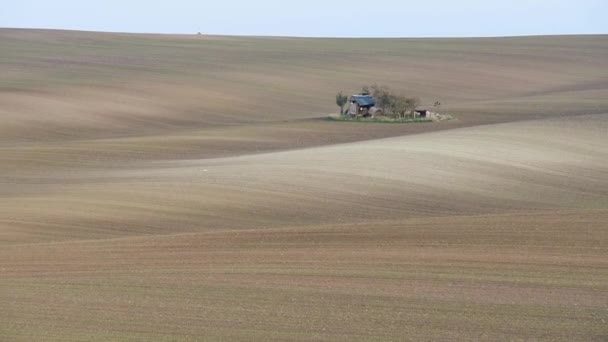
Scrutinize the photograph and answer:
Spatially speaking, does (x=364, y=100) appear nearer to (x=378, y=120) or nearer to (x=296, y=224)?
(x=378, y=120)

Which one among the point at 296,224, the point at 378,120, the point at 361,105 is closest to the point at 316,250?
the point at 296,224

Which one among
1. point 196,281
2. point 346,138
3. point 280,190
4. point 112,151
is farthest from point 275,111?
point 196,281

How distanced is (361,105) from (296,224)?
110 feet

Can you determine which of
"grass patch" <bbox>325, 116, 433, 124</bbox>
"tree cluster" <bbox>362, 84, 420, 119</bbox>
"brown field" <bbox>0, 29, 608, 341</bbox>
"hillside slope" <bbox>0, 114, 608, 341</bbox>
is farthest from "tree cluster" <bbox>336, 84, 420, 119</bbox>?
"hillside slope" <bbox>0, 114, 608, 341</bbox>

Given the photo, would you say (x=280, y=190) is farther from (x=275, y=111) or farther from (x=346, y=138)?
(x=275, y=111)

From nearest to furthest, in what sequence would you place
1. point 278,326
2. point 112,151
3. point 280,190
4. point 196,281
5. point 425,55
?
point 278,326 < point 196,281 < point 280,190 < point 112,151 < point 425,55

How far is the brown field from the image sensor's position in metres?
14.1

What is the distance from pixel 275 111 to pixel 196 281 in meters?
46.7

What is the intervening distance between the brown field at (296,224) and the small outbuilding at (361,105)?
265cm

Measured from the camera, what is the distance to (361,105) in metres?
56.1

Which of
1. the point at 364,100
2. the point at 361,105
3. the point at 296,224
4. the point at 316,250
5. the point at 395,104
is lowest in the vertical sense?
the point at 296,224

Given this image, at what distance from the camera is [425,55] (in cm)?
9681

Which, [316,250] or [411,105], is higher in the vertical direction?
[411,105]

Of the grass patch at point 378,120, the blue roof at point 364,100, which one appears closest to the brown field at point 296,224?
the grass patch at point 378,120
